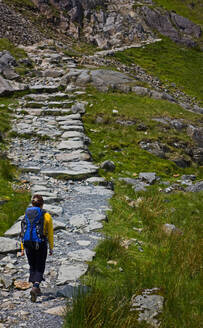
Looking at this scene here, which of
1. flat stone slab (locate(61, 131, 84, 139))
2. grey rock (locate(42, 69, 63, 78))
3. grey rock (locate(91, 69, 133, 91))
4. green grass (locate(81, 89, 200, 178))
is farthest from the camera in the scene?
grey rock (locate(42, 69, 63, 78))

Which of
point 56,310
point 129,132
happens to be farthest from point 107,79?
point 56,310

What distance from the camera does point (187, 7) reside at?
11250 centimetres

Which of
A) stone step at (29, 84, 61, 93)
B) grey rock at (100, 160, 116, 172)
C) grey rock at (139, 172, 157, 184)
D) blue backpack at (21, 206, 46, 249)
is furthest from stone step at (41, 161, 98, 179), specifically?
stone step at (29, 84, 61, 93)

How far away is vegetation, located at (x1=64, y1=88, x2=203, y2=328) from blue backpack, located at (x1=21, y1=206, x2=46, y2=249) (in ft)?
3.80

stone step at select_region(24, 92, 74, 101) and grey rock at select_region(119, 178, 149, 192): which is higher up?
stone step at select_region(24, 92, 74, 101)

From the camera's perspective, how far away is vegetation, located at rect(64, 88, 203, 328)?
4527mm

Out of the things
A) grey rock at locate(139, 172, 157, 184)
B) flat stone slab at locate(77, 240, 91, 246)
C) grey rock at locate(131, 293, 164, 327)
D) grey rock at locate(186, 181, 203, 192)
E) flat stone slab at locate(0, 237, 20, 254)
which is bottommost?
grey rock at locate(186, 181, 203, 192)

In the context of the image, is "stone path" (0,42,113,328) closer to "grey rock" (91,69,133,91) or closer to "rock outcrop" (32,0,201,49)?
"grey rock" (91,69,133,91)

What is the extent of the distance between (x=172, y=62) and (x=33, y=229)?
67.2 m

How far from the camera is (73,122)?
62.6ft

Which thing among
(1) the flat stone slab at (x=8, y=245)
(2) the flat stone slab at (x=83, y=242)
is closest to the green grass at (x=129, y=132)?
(2) the flat stone slab at (x=83, y=242)

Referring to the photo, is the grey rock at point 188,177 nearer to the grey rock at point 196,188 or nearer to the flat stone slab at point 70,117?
the grey rock at point 196,188

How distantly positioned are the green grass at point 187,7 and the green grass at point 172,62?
32.8m

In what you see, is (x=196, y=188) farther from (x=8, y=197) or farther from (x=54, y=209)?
(x=8, y=197)
